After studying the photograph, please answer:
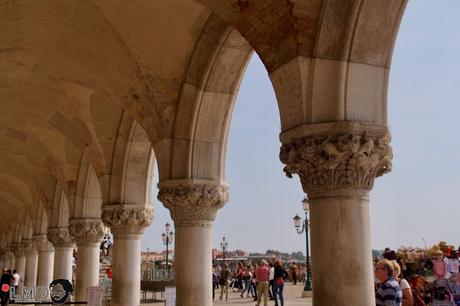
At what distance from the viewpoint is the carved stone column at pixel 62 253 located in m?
16.2

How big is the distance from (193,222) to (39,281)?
12773 mm

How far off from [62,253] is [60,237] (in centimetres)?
57

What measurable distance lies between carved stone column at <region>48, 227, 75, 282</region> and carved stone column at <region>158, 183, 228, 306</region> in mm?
9092

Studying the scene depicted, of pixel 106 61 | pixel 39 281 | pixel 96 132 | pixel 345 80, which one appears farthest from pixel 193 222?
pixel 39 281

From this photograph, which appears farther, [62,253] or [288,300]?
[62,253]

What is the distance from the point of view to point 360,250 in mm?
4793

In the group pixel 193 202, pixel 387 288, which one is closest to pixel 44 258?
pixel 193 202

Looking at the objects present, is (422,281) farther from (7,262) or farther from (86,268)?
(7,262)

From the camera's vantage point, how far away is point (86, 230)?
45.6ft

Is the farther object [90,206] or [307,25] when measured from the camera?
[90,206]

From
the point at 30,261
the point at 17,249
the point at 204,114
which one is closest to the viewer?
the point at 204,114

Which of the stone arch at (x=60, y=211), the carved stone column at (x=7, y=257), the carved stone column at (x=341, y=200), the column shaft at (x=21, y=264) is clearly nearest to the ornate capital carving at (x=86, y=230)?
the stone arch at (x=60, y=211)

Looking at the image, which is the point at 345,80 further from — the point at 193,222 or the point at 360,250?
the point at 193,222

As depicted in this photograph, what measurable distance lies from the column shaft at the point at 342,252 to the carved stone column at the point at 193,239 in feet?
10.5
